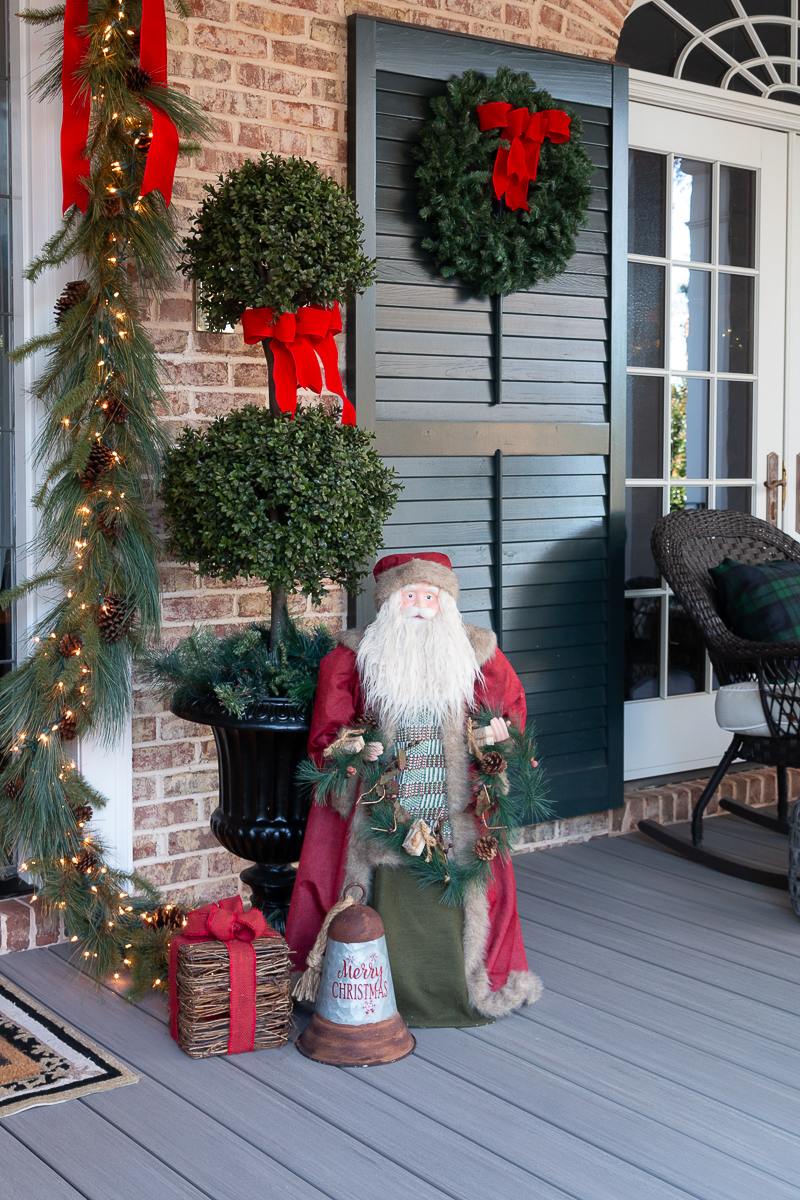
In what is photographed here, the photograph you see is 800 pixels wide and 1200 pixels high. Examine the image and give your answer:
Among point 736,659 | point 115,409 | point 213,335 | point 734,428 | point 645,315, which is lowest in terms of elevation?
point 736,659

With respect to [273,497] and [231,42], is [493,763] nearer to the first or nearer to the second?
[273,497]

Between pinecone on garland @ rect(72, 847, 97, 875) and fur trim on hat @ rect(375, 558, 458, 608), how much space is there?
0.89 metres

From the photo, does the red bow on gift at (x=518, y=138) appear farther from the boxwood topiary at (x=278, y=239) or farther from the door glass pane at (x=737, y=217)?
the door glass pane at (x=737, y=217)

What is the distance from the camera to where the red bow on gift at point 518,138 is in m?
3.26

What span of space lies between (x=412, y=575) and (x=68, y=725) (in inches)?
34.5

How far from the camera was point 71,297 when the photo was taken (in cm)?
270

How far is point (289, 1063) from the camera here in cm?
227

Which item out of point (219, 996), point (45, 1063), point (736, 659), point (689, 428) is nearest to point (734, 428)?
point (689, 428)

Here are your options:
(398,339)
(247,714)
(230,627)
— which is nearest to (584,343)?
(398,339)

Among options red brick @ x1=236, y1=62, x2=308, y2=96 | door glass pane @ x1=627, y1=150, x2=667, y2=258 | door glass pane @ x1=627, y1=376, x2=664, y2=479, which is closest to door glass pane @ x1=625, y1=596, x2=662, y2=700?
door glass pane @ x1=627, y1=376, x2=664, y2=479

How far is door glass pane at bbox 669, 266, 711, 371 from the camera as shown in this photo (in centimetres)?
409

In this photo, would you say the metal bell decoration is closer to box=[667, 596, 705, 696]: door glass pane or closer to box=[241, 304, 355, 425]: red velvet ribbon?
box=[241, 304, 355, 425]: red velvet ribbon

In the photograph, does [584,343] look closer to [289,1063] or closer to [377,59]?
[377,59]

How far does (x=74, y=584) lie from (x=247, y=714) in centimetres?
53
